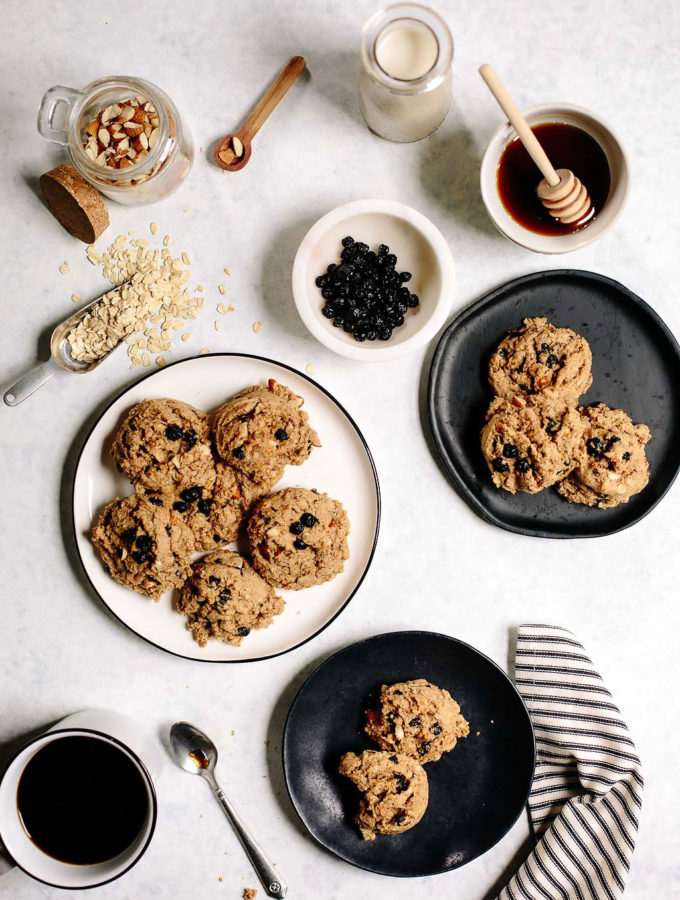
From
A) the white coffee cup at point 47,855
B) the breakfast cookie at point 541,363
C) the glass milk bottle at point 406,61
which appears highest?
the glass milk bottle at point 406,61

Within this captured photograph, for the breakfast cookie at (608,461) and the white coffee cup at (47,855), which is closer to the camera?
the white coffee cup at (47,855)

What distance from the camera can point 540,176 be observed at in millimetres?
1937

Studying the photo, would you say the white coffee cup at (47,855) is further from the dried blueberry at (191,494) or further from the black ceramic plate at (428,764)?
the dried blueberry at (191,494)

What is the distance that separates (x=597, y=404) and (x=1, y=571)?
1.90 m

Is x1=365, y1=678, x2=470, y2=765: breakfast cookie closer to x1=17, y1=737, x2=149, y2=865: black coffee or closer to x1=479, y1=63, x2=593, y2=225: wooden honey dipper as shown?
x1=17, y1=737, x2=149, y2=865: black coffee

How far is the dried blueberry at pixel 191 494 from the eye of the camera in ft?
6.30

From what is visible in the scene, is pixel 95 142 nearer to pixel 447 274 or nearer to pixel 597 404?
pixel 447 274

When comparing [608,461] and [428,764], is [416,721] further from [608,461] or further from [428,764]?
[608,461]

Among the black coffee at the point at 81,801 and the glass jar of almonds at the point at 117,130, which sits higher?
the glass jar of almonds at the point at 117,130

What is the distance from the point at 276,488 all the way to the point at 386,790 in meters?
0.93

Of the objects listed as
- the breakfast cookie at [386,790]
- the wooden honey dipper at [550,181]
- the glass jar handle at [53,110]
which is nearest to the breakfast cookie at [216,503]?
the breakfast cookie at [386,790]

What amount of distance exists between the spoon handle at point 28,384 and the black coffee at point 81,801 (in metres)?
0.96

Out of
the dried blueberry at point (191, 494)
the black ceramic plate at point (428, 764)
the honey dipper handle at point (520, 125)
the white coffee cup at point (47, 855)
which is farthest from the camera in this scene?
the black ceramic plate at point (428, 764)

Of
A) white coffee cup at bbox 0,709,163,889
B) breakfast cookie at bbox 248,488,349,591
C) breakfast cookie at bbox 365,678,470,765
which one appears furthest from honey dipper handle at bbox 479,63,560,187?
white coffee cup at bbox 0,709,163,889
